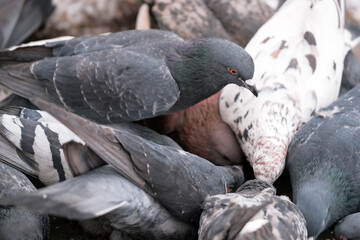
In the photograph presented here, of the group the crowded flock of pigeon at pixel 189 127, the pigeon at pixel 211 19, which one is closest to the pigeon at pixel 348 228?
the crowded flock of pigeon at pixel 189 127

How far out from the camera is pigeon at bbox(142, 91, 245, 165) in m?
2.89

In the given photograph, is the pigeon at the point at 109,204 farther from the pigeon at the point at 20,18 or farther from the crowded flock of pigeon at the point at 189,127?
the pigeon at the point at 20,18

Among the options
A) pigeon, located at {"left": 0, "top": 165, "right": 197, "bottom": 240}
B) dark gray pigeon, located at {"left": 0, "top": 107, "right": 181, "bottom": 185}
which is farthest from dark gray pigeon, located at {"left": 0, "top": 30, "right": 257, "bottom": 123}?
pigeon, located at {"left": 0, "top": 165, "right": 197, "bottom": 240}

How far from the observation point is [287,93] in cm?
285

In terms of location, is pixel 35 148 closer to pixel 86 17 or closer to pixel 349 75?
pixel 86 17

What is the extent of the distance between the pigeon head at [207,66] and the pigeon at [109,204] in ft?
2.06

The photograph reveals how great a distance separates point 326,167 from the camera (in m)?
2.51

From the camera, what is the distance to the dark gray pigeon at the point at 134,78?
256 centimetres

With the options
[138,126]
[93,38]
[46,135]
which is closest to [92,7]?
[93,38]

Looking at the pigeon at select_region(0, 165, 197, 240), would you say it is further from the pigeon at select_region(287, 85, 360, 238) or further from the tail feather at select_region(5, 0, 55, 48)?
the tail feather at select_region(5, 0, 55, 48)

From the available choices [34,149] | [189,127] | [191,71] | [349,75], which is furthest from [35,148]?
[349,75]

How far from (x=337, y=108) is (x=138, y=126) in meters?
0.92

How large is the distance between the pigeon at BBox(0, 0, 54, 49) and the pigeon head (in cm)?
117

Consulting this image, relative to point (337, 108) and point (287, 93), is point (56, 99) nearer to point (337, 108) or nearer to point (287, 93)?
point (287, 93)
